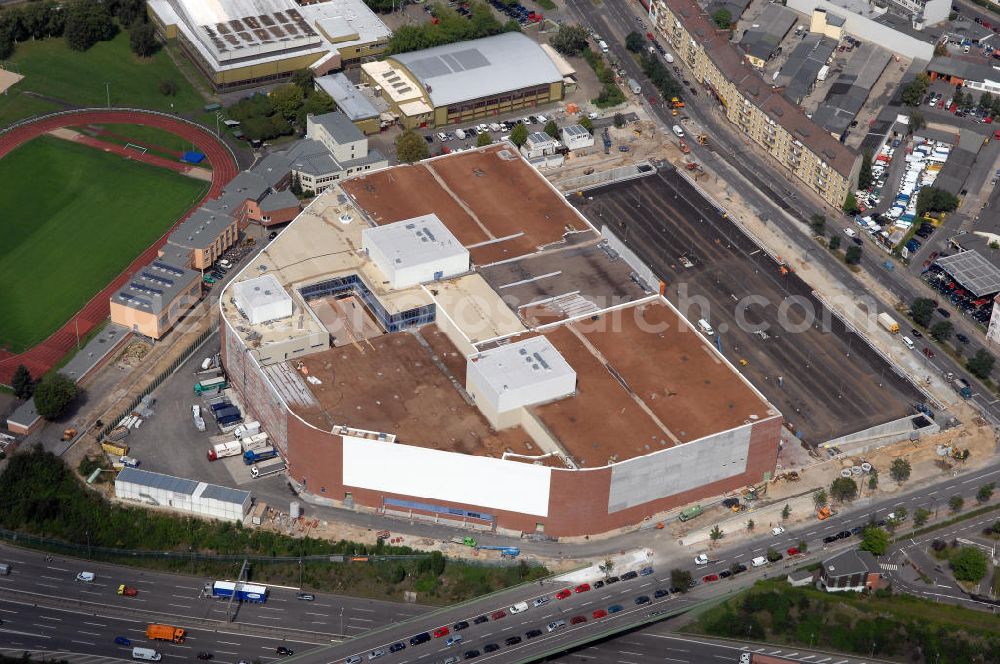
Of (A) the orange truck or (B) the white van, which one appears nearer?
(B) the white van

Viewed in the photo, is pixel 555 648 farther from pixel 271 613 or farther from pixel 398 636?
pixel 271 613

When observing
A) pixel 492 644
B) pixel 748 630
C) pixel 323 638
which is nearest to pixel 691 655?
pixel 748 630

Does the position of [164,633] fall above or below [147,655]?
above

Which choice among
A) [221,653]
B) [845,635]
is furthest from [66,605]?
[845,635]

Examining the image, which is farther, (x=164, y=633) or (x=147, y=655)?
(x=164, y=633)

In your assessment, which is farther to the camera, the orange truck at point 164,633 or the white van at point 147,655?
the orange truck at point 164,633

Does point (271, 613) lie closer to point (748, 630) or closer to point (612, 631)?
point (612, 631)
